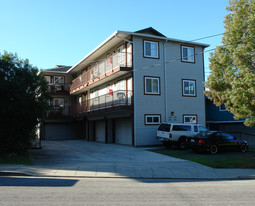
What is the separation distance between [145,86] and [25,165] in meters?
12.6

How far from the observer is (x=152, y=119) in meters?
23.3

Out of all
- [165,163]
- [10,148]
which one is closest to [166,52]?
[165,163]

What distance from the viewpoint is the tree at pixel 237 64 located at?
13.7 metres

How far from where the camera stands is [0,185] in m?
8.67

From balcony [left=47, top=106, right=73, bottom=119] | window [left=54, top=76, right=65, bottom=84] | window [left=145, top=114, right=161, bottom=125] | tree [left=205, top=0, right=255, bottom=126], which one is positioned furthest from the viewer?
window [left=54, top=76, right=65, bottom=84]

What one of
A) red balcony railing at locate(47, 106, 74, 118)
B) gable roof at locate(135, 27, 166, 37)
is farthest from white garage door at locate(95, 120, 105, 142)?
gable roof at locate(135, 27, 166, 37)

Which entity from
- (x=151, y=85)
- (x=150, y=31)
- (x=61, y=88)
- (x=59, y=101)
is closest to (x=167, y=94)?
(x=151, y=85)

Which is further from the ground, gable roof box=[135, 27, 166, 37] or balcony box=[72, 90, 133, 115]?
gable roof box=[135, 27, 166, 37]

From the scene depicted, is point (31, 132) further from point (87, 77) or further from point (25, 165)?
point (87, 77)

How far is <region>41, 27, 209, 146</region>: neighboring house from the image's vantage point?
2277 centimetres

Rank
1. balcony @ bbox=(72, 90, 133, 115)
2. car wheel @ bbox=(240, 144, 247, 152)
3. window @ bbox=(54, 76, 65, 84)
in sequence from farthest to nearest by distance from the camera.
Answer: window @ bbox=(54, 76, 65, 84) < balcony @ bbox=(72, 90, 133, 115) < car wheel @ bbox=(240, 144, 247, 152)

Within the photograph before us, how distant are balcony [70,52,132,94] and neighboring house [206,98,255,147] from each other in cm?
1157

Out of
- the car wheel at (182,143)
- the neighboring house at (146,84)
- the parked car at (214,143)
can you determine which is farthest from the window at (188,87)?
the parked car at (214,143)

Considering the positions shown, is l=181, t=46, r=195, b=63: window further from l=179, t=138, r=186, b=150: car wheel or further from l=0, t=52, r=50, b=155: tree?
l=0, t=52, r=50, b=155: tree
